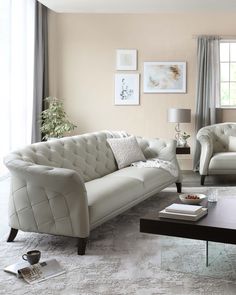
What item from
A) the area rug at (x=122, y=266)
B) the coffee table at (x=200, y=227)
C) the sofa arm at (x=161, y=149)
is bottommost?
the area rug at (x=122, y=266)

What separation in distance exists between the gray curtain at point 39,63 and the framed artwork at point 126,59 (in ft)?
4.18

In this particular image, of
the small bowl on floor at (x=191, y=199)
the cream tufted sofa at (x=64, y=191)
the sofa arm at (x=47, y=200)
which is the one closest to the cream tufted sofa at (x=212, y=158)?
the cream tufted sofa at (x=64, y=191)

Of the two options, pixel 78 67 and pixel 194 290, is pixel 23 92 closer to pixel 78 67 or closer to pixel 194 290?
pixel 78 67

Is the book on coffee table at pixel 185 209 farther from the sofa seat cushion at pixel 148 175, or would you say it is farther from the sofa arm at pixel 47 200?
the sofa seat cushion at pixel 148 175

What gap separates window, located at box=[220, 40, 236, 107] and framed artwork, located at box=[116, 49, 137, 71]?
1493mm

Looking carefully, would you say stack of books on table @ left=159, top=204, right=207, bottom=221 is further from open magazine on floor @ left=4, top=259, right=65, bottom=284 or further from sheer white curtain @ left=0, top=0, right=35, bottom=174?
sheer white curtain @ left=0, top=0, right=35, bottom=174

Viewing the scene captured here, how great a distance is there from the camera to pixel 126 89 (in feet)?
23.8

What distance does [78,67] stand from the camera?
289 inches

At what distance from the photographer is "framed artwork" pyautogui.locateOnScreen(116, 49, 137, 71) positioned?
7.18 metres

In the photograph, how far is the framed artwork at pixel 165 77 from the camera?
7.14m

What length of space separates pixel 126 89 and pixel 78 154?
3205 mm

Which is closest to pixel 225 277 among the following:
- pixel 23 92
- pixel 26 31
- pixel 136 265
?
pixel 136 265

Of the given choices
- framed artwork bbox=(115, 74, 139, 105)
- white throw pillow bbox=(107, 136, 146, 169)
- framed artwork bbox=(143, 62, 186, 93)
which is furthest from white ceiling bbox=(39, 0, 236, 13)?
white throw pillow bbox=(107, 136, 146, 169)

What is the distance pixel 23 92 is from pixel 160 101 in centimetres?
232
